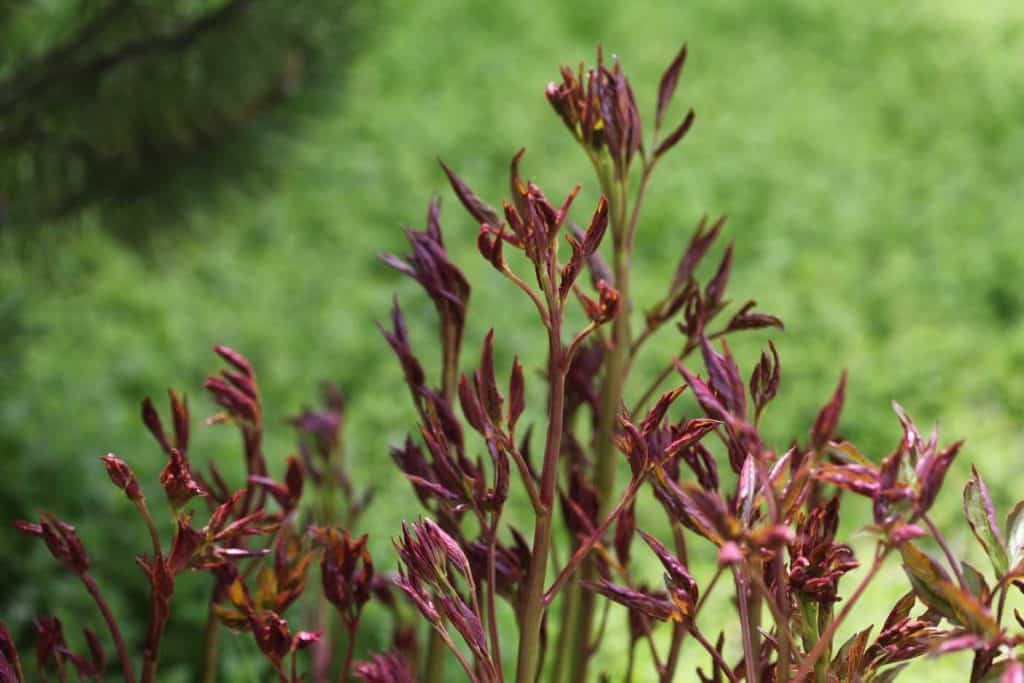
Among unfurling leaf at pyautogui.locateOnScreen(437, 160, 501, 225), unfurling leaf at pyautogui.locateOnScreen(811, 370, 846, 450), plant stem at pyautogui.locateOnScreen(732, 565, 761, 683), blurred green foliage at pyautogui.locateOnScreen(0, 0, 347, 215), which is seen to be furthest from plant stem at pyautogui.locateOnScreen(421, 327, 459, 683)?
blurred green foliage at pyautogui.locateOnScreen(0, 0, 347, 215)

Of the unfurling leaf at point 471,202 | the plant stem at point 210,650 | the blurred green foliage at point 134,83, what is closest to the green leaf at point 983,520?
the unfurling leaf at point 471,202

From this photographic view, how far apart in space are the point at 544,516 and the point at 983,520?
1.03 ft

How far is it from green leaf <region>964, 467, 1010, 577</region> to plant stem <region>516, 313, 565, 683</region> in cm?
29

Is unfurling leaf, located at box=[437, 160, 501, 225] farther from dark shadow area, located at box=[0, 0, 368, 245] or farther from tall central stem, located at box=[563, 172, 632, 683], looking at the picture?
dark shadow area, located at box=[0, 0, 368, 245]

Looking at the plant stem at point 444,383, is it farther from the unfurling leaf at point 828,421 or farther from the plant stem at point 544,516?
the unfurling leaf at point 828,421

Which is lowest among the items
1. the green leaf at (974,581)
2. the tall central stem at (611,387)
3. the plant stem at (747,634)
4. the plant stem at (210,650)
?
the plant stem at (210,650)

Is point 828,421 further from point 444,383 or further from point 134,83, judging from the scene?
point 134,83

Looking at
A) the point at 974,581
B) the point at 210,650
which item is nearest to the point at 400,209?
the point at 210,650

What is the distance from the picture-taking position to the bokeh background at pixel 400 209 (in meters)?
2.55

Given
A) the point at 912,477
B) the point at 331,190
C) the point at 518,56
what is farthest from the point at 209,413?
the point at 518,56

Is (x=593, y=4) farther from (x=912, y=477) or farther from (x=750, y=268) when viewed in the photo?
(x=912, y=477)

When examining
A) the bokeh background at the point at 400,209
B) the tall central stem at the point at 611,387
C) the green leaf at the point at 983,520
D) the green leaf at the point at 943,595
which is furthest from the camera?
the bokeh background at the point at 400,209

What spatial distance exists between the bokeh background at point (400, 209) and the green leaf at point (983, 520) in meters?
1.04

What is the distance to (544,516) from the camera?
86 centimetres
